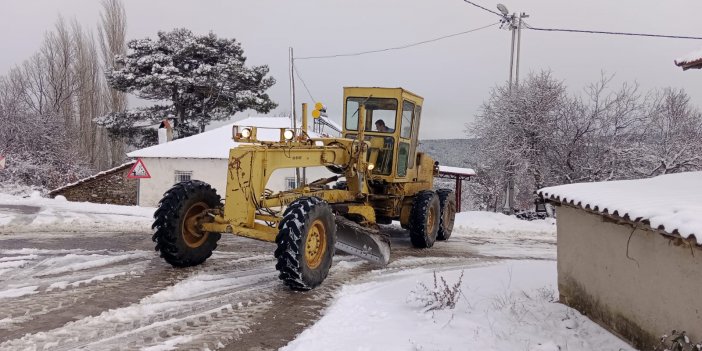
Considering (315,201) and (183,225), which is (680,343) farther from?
(183,225)

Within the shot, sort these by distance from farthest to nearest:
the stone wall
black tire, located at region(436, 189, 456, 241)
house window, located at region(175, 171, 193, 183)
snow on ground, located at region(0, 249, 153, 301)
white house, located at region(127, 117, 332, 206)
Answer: the stone wall < house window, located at region(175, 171, 193, 183) < white house, located at region(127, 117, 332, 206) < black tire, located at region(436, 189, 456, 241) < snow on ground, located at region(0, 249, 153, 301)

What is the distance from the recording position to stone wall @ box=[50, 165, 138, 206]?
2138 centimetres

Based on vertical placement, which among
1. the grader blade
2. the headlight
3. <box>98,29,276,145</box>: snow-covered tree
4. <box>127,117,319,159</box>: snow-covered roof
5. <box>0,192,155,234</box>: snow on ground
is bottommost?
<box>0,192,155,234</box>: snow on ground

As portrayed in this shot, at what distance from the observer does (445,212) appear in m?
11.4

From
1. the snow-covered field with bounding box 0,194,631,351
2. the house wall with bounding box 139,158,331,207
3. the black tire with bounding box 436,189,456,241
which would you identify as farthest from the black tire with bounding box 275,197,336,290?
the house wall with bounding box 139,158,331,207

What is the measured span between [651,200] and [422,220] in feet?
17.1

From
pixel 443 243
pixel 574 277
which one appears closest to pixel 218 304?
pixel 574 277

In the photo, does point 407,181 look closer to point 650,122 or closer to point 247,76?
point 650,122

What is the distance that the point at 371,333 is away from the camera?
4898 millimetres

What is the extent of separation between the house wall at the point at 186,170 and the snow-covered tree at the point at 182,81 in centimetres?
761

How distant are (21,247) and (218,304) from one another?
16.6ft

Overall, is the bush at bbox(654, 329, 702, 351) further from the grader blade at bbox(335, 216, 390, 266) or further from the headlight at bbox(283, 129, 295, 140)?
the headlight at bbox(283, 129, 295, 140)

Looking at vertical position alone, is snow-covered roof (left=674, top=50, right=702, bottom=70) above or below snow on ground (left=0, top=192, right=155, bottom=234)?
above

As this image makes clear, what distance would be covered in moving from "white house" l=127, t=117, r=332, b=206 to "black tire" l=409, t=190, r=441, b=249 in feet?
28.4
